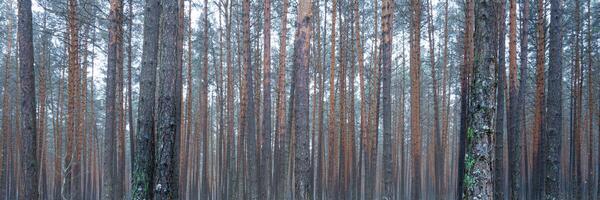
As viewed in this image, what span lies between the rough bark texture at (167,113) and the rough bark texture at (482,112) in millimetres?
4194

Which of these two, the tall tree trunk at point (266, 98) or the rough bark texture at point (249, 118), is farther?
the tall tree trunk at point (266, 98)

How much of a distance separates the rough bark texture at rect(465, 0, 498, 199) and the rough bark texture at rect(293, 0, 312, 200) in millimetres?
2639

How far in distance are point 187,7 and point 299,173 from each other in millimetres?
13524

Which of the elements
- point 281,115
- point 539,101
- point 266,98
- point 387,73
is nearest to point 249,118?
point 266,98

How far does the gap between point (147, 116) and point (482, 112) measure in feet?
16.8

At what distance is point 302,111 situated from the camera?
7777 millimetres

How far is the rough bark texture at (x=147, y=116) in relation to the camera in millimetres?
7264

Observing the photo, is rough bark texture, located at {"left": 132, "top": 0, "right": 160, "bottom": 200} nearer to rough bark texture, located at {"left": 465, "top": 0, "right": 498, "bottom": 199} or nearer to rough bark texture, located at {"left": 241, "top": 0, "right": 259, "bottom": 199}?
rough bark texture, located at {"left": 465, "top": 0, "right": 498, "bottom": 199}

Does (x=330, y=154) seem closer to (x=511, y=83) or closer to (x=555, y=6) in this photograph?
(x=511, y=83)

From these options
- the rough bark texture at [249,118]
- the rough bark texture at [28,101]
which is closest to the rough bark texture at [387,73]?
the rough bark texture at [249,118]

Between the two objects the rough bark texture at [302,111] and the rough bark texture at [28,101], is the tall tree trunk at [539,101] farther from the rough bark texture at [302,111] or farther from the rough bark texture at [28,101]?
the rough bark texture at [28,101]

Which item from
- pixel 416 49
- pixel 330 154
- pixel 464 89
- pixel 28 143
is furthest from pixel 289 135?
pixel 28 143

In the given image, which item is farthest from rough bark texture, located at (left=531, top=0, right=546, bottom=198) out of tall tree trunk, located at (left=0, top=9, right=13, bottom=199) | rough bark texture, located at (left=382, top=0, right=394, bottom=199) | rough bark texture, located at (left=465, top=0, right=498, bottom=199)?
tall tree trunk, located at (left=0, top=9, right=13, bottom=199)

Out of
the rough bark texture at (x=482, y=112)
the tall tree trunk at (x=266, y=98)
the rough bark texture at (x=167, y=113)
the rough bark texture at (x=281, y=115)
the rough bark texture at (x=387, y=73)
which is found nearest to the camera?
the rough bark texture at (x=482, y=112)
